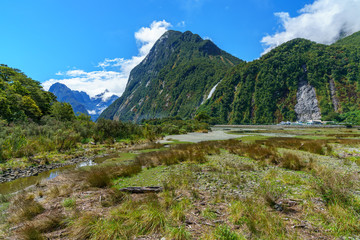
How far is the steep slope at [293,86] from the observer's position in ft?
427

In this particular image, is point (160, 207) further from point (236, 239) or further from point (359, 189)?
point (359, 189)

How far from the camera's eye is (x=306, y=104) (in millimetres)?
138750

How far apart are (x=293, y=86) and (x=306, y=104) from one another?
25245 millimetres

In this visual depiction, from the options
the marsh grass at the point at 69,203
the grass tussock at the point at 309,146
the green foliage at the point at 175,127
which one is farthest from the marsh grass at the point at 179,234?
the green foliage at the point at 175,127

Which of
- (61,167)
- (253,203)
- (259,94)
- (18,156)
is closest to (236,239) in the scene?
(253,203)

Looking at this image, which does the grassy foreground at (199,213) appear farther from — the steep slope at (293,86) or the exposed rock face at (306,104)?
the exposed rock face at (306,104)

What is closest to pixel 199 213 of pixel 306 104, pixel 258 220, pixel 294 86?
pixel 258 220

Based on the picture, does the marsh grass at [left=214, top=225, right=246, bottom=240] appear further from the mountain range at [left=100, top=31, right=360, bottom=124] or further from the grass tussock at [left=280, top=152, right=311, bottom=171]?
the mountain range at [left=100, top=31, right=360, bottom=124]

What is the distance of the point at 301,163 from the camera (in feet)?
39.2

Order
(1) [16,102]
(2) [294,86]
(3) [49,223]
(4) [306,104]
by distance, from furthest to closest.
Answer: (2) [294,86] → (4) [306,104] → (1) [16,102] → (3) [49,223]

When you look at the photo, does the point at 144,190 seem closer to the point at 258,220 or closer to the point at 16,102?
the point at 258,220

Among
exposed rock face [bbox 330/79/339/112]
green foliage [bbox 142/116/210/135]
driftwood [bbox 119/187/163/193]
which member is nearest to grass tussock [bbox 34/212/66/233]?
driftwood [bbox 119/187/163/193]

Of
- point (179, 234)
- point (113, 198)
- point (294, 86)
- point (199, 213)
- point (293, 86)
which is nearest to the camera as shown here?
point (179, 234)

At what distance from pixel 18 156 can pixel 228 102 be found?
186 meters
